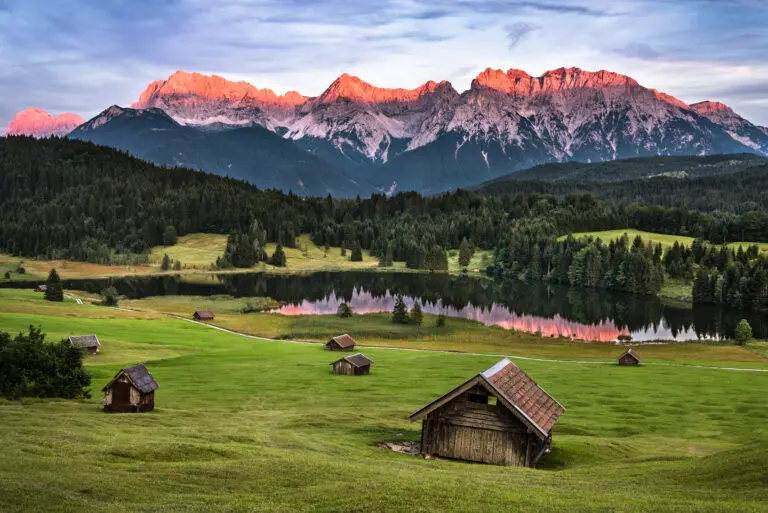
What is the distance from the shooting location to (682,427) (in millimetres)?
47219

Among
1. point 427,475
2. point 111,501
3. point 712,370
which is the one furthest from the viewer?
point 712,370

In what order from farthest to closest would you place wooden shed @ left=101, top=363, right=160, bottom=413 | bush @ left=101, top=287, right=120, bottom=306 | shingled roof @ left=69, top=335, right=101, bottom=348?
bush @ left=101, top=287, right=120, bottom=306
shingled roof @ left=69, top=335, right=101, bottom=348
wooden shed @ left=101, top=363, right=160, bottom=413

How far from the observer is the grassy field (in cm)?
2201

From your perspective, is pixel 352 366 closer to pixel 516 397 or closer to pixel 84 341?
pixel 84 341

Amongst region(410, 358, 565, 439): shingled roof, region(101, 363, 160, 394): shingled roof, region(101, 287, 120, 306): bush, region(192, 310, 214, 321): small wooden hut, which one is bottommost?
region(192, 310, 214, 321): small wooden hut

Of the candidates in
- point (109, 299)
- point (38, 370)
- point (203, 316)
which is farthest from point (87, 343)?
point (109, 299)

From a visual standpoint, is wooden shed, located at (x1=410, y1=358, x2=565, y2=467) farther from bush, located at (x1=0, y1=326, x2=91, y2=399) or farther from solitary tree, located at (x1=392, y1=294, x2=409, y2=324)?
solitary tree, located at (x1=392, y1=294, x2=409, y2=324)

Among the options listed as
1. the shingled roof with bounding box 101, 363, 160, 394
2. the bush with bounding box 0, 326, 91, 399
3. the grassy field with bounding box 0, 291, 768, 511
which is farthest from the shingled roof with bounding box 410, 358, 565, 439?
the bush with bounding box 0, 326, 91, 399

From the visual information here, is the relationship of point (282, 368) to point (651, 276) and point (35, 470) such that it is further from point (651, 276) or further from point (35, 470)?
point (651, 276)

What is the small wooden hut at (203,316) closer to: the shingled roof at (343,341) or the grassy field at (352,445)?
the shingled roof at (343,341)

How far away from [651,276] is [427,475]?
186 m

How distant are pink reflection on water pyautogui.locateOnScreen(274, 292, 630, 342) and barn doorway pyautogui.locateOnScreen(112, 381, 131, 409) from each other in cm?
9094

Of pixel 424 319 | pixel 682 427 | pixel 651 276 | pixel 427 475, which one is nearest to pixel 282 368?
pixel 682 427

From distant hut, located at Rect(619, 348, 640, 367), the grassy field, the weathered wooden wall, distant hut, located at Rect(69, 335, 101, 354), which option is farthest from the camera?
distant hut, located at Rect(619, 348, 640, 367)
